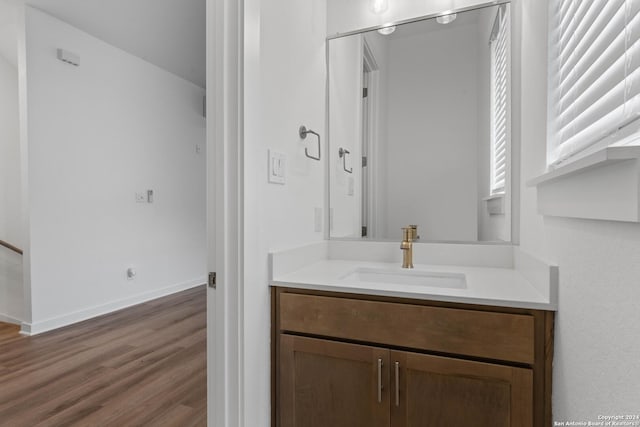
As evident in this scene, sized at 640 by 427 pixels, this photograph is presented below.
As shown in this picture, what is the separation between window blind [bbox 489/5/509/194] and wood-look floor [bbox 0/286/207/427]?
1.83 metres

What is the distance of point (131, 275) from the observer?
3412 millimetres

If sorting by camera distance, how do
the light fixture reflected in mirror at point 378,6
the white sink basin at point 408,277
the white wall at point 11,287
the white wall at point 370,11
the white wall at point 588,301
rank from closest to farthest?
the white wall at point 588,301 < the white sink basin at point 408,277 < the white wall at point 370,11 < the light fixture reflected in mirror at point 378,6 < the white wall at point 11,287

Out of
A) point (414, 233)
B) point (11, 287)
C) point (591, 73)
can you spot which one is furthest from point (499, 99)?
point (11, 287)

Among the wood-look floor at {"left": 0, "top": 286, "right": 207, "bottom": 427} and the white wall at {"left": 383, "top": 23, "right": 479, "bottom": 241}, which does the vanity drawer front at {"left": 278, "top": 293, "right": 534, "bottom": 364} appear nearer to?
the white wall at {"left": 383, "top": 23, "right": 479, "bottom": 241}

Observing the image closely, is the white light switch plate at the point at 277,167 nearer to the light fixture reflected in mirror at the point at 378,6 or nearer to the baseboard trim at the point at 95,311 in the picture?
the light fixture reflected in mirror at the point at 378,6

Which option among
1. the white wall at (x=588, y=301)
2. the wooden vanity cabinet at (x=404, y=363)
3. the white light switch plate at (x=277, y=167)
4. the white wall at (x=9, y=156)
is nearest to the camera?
the white wall at (x=588, y=301)

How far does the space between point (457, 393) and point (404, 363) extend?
6.7 inches

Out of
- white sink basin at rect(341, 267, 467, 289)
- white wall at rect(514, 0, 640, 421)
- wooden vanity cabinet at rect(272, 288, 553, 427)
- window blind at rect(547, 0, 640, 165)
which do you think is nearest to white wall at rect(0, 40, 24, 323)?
wooden vanity cabinet at rect(272, 288, 553, 427)

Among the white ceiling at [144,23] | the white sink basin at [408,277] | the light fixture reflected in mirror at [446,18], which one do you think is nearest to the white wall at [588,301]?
the white sink basin at [408,277]

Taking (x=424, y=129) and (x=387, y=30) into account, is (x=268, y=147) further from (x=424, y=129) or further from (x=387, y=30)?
(x=387, y=30)

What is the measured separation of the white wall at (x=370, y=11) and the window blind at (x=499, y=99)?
165 mm

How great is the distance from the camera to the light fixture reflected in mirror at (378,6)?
5.56 feet

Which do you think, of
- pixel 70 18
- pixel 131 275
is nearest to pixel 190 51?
pixel 70 18

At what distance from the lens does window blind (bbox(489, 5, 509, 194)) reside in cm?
148
